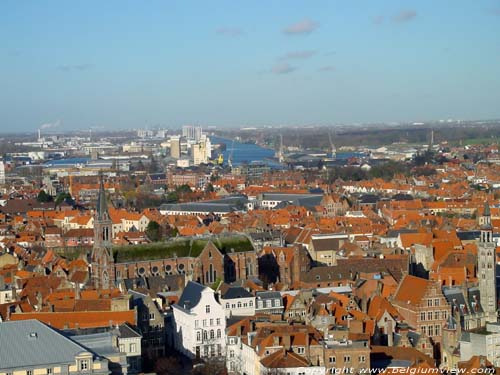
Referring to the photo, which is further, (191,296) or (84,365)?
(191,296)

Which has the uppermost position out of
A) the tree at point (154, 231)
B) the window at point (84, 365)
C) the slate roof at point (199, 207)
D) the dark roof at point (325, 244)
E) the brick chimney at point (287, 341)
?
the window at point (84, 365)

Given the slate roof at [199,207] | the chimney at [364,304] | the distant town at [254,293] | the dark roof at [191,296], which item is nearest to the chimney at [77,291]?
the distant town at [254,293]

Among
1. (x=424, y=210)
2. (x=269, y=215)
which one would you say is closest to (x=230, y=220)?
(x=269, y=215)

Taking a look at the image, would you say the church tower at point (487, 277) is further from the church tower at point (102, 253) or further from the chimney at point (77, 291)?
the church tower at point (102, 253)

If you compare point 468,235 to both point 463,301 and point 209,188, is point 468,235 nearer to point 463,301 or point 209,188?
point 463,301

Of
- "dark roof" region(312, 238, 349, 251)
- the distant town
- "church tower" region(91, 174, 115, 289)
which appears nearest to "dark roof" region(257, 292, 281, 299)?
the distant town

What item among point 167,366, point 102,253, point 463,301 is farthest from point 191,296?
point 463,301
